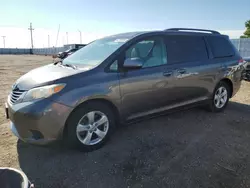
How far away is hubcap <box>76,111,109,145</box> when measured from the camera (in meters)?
3.14

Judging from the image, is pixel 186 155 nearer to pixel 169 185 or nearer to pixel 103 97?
pixel 169 185

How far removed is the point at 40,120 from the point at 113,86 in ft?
3.58

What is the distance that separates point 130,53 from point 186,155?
1.76 m

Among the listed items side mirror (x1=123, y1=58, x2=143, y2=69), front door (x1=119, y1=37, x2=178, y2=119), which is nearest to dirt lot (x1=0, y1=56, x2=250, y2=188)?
front door (x1=119, y1=37, x2=178, y2=119)

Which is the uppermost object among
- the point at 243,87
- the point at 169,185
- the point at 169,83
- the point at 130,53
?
the point at 130,53

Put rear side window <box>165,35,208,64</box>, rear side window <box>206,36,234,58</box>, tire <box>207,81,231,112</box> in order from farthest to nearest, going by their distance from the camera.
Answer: tire <box>207,81,231,112</box> → rear side window <box>206,36,234,58</box> → rear side window <box>165,35,208,64</box>

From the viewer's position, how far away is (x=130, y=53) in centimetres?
356

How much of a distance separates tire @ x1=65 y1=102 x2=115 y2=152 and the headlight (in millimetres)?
398

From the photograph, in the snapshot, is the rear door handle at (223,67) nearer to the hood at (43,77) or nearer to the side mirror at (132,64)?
the side mirror at (132,64)

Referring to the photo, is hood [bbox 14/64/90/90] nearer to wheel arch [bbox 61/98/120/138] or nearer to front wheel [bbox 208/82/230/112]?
wheel arch [bbox 61/98/120/138]

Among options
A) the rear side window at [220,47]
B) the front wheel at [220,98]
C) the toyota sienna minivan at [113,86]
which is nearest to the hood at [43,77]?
the toyota sienna minivan at [113,86]

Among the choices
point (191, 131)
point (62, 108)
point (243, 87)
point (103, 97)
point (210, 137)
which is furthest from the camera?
point (243, 87)

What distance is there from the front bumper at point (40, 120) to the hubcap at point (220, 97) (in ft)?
11.3

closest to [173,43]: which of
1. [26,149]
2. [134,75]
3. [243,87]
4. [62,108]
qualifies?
[134,75]
